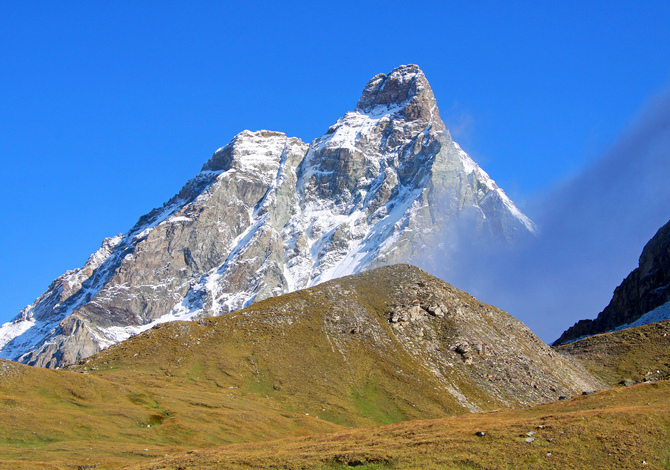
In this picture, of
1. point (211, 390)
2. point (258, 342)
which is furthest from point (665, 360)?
point (211, 390)

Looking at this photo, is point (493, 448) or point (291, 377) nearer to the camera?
point (493, 448)

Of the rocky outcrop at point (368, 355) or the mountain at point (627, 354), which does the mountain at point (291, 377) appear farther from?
the mountain at point (627, 354)

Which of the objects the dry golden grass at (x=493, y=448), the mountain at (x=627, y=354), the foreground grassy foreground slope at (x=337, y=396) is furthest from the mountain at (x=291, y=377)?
the dry golden grass at (x=493, y=448)

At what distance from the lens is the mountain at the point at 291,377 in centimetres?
7900

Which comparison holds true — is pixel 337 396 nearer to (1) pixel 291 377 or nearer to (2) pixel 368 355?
(1) pixel 291 377

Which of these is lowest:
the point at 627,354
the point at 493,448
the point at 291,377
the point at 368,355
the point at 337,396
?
the point at 493,448

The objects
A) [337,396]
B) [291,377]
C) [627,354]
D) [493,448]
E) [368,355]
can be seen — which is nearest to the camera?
[493,448]

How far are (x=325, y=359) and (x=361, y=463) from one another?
238 feet

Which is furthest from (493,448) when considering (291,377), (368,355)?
(368,355)

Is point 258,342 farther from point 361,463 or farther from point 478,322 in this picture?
point 361,463

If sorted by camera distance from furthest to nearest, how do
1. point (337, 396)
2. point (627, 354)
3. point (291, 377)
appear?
point (627, 354) → point (291, 377) → point (337, 396)

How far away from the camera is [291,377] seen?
11688 cm

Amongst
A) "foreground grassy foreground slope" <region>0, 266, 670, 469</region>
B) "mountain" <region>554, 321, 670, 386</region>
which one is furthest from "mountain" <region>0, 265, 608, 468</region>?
"mountain" <region>554, 321, 670, 386</region>

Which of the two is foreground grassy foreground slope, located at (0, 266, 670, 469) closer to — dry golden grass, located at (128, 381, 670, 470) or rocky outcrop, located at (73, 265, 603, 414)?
dry golden grass, located at (128, 381, 670, 470)
